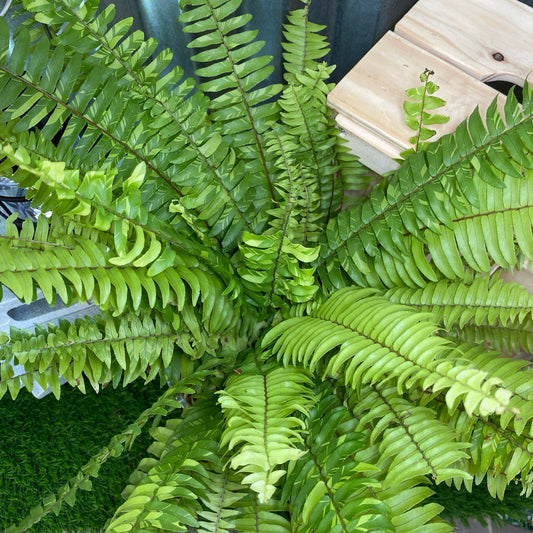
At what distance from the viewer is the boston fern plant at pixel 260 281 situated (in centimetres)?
120

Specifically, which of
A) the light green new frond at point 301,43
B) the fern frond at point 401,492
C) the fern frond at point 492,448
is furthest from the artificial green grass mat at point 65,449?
the light green new frond at point 301,43

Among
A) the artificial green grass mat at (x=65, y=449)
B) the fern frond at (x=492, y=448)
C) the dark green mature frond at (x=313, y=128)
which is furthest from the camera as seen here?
the artificial green grass mat at (x=65, y=449)

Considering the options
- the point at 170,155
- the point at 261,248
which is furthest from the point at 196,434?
the point at 170,155

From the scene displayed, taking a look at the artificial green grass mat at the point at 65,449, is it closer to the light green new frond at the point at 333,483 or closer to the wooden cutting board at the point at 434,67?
the light green new frond at the point at 333,483

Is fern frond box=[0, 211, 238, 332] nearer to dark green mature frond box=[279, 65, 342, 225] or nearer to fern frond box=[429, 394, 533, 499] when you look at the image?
dark green mature frond box=[279, 65, 342, 225]

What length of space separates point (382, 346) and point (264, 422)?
0.31 metres

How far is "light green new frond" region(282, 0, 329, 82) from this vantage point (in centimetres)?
158

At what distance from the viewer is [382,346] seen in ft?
4.00

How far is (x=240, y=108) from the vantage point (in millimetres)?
1566

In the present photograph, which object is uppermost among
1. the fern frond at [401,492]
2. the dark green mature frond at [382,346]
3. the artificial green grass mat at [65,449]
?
the dark green mature frond at [382,346]

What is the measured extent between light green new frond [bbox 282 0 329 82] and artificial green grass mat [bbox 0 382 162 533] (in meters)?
1.29

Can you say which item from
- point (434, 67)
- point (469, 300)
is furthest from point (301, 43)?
point (469, 300)

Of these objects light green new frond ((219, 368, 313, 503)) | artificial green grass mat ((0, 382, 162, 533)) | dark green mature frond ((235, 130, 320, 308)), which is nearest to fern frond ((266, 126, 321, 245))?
dark green mature frond ((235, 130, 320, 308))

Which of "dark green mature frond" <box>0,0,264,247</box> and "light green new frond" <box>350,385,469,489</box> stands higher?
"dark green mature frond" <box>0,0,264,247</box>
